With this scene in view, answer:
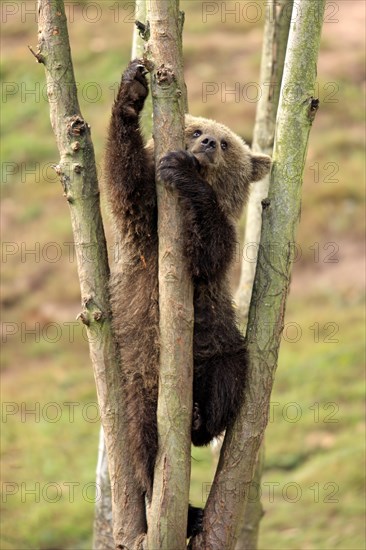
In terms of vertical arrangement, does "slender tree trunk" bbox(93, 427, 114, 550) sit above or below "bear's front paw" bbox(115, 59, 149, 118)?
below

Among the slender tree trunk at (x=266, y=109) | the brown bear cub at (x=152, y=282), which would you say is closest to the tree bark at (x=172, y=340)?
the brown bear cub at (x=152, y=282)

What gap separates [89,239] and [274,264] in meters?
1.07

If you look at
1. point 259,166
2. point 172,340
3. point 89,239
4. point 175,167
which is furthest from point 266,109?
point 172,340

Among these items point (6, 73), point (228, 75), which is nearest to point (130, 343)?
point (228, 75)

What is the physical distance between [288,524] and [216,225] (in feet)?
14.9

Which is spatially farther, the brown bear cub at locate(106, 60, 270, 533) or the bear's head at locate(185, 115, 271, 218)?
the bear's head at locate(185, 115, 271, 218)


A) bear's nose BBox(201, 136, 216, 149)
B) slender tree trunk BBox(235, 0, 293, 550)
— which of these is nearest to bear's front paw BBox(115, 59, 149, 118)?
bear's nose BBox(201, 136, 216, 149)

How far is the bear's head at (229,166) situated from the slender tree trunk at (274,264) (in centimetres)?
94

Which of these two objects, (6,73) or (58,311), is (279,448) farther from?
(6,73)

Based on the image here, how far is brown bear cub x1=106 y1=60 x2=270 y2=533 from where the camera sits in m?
5.50

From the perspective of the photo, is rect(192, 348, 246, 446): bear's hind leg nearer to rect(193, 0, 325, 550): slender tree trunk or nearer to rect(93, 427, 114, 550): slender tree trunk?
rect(193, 0, 325, 550): slender tree trunk

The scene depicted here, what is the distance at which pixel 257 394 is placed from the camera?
5.47m

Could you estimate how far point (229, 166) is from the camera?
6.77m

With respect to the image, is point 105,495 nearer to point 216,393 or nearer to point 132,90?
point 216,393
